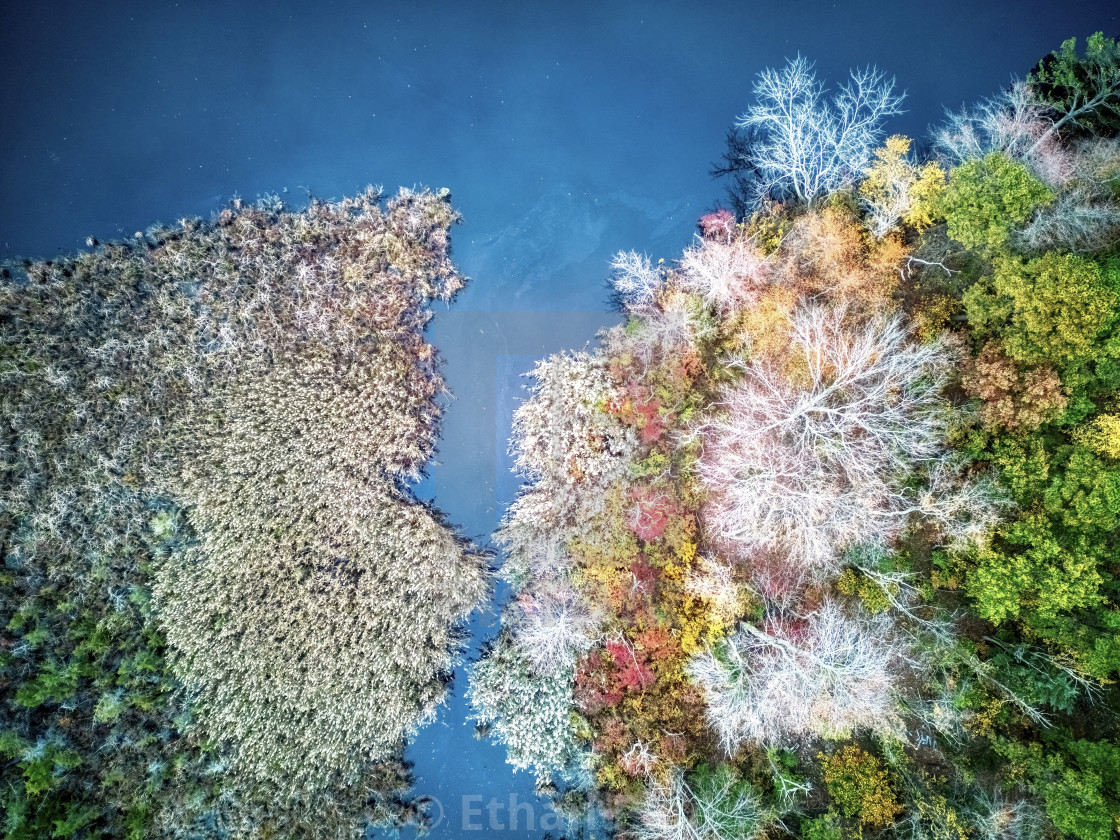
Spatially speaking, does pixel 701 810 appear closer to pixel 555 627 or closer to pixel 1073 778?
pixel 555 627

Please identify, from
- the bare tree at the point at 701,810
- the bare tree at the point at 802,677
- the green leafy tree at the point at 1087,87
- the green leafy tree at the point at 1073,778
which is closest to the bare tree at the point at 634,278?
the bare tree at the point at 802,677

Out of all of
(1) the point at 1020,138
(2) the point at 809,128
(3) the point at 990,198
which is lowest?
(3) the point at 990,198

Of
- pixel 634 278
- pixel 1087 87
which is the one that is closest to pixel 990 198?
pixel 1087 87

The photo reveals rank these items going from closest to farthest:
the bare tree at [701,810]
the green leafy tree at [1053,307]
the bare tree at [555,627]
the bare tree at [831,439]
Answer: the green leafy tree at [1053,307], the bare tree at [831,439], the bare tree at [701,810], the bare tree at [555,627]

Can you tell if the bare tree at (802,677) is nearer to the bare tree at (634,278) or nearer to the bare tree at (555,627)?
the bare tree at (555,627)

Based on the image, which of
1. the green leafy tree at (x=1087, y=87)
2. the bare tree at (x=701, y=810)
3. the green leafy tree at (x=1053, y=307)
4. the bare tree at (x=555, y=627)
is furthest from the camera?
the bare tree at (x=555, y=627)

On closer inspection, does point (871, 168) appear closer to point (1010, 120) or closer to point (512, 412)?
point (1010, 120)

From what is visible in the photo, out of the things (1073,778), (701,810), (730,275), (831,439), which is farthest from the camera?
(730,275)

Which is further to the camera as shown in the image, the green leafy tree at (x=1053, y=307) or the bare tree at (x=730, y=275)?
the bare tree at (x=730, y=275)

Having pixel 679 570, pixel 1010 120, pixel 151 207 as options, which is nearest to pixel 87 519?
pixel 151 207

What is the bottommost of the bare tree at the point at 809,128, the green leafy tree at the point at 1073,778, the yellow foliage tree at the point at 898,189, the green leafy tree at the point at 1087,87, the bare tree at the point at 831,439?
the green leafy tree at the point at 1073,778
